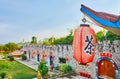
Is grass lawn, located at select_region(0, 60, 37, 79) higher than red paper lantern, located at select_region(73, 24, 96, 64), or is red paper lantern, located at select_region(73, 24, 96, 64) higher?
red paper lantern, located at select_region(73, 24, 96, 64)

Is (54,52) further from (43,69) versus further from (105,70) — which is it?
(105,70)

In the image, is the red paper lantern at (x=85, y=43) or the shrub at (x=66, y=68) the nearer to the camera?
the red paper lantern at (x=85, y=43)

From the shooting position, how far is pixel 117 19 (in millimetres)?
7035

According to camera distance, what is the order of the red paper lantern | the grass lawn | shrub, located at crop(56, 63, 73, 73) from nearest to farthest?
the red paper lantern < the grass lawn < shrub, located at crop(56, 63, 73, 73)

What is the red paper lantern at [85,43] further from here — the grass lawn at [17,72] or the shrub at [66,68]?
the shrub at [66,68]

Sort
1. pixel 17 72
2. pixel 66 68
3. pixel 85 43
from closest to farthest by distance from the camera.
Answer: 1. pixel 85 43
2. pixel 66 68
3. pixel 17 72

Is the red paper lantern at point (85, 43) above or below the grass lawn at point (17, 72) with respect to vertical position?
above

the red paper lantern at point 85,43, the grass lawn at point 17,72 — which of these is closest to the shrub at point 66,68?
the grass lawn at point 17,72

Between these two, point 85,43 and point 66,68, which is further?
point 66,68

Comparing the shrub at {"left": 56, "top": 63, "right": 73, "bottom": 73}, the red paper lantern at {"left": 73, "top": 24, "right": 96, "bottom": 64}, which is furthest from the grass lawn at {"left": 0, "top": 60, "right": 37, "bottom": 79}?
the red paper lantern at {"left": 73, "top": 24, "right": 96, "bottom": 64}

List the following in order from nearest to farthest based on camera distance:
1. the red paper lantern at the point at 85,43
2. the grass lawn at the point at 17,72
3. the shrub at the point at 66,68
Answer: the red paper lantern at the point at 85,43 → the grass lawn at the point at 17,72 → the shrub at the point at 66,68

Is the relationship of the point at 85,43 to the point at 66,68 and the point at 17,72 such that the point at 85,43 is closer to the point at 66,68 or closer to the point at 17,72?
the point at 66,68

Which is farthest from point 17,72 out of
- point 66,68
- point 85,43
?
point 85,43

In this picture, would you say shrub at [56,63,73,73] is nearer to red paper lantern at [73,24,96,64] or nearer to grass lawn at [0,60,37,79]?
grass lawn at [0,60,37,79]
